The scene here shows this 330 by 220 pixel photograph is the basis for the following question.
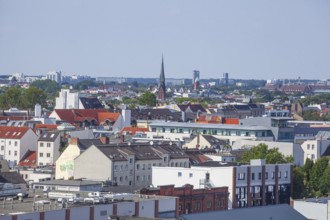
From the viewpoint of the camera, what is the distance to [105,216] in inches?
2023

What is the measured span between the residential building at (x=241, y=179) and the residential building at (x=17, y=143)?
24.7 metres

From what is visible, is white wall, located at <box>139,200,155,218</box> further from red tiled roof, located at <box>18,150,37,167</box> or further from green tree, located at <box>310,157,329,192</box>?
red tiled roof, located at <box>18,150,37,167</box>

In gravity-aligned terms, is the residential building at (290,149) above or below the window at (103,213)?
below

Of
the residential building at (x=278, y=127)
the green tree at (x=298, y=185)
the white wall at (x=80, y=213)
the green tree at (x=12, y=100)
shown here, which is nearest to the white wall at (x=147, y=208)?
the white wall at (x=80, y=213)

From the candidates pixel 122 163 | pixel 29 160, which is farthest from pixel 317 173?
pixel 29 160

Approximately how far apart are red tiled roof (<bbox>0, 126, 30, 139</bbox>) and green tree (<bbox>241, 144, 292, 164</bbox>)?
19.6m

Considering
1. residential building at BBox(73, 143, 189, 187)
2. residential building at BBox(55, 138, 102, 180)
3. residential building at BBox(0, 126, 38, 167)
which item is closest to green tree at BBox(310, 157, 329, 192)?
residential building at BBox(73, 143, 189, 187)

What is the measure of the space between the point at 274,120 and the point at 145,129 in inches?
425

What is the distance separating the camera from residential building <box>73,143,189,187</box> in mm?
72125

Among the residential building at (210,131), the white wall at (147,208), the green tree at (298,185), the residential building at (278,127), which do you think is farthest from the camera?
the residential building at (278,127)

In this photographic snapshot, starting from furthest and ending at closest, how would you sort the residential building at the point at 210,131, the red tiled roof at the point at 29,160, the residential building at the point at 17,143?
1. the residential building at the point at 210,131
2. the residential building at the point at 17,143
3. the red tiled roof at the point at 29,160

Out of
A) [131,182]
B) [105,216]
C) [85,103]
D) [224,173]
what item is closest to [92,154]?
[131,182]

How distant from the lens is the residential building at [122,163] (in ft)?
237

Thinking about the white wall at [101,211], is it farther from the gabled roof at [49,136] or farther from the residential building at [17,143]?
the residential building at [17,143]
